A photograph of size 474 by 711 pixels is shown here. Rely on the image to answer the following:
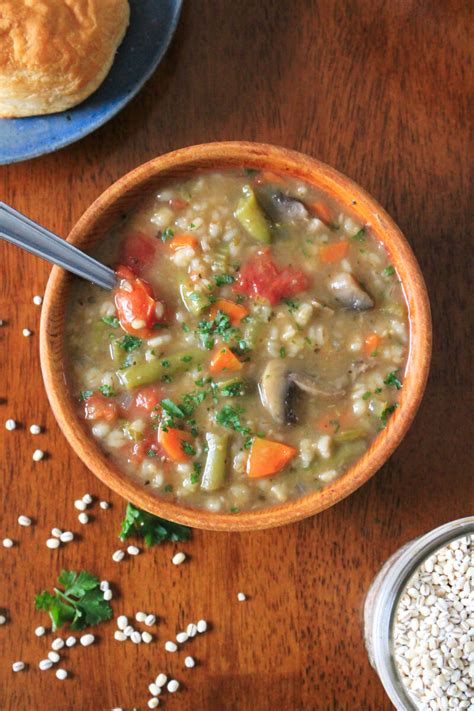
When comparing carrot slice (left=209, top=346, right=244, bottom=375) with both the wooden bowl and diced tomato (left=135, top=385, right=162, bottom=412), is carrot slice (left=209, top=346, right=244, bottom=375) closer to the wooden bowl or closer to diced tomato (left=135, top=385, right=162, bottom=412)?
diced tomato (left=135, top=385, right=162, bottom=412)

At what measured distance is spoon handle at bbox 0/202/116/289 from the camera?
296 centimetres

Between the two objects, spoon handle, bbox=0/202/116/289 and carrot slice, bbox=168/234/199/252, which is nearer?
spoon handle, bbox=0/202/116/289

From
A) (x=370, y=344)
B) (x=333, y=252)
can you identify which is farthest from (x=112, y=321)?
(x=370, y=344)

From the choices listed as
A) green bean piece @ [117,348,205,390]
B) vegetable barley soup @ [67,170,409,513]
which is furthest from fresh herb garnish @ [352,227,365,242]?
green bean piece @ [117,348,205,390]

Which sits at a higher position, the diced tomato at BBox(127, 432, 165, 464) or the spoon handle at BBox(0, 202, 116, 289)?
the spoon handle at BBox(0, 202, 116, 289)

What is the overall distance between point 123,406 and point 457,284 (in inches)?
60.1

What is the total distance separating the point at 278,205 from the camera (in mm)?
3203

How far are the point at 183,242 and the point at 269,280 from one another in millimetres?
353

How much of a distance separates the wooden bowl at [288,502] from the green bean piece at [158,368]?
244mm

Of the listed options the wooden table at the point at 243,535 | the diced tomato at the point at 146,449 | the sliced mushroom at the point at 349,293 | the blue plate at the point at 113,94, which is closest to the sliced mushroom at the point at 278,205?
the sliced mushroom at the point at 349,293

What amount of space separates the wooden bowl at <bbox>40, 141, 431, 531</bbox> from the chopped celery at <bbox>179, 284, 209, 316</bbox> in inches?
15.5

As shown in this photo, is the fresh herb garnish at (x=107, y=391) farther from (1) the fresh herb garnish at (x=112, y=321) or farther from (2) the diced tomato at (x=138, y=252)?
(2) the diced tomato at (x=138, y=252)

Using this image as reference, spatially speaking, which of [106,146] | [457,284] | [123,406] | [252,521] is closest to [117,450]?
[123,406]

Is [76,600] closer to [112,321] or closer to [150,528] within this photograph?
[150,528]
